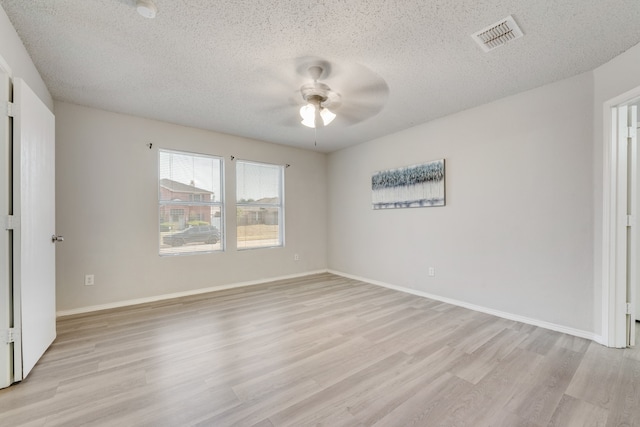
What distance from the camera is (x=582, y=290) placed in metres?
2.55

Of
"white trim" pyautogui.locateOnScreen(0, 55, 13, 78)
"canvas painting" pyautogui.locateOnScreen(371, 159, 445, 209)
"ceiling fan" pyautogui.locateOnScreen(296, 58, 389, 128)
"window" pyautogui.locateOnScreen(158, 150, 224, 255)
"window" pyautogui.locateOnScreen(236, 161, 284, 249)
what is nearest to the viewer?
"white trim" pyautogui.locateOnScreen(0, 55, 13, 78)

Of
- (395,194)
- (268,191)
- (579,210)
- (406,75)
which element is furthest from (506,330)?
(268,191)

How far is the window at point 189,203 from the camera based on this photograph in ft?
12.8

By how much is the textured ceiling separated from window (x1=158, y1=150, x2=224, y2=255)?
905mm

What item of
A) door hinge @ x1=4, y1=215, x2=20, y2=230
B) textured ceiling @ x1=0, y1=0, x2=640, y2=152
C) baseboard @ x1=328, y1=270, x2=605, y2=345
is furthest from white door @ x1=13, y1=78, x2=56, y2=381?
baseboard @ x1=328, y1=270, x2=605, y2=345

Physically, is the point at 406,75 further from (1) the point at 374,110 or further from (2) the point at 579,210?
(2) the point at 579,210

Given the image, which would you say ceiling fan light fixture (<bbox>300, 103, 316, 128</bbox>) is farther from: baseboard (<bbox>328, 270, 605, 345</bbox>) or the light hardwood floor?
baseboard (<bbox>328, 270, 605, 345</bbox>)

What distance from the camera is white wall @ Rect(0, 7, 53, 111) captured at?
5.87 feet

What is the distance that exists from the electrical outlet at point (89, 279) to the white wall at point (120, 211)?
0.14ft

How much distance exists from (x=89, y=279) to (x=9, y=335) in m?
1.68

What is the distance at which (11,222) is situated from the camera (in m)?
1.82

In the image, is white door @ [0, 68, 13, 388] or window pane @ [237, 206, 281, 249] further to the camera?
window pane @ [237, 206, 281, 249]

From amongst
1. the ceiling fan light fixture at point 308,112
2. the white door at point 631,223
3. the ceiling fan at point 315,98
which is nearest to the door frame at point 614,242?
the white door at point 631,223

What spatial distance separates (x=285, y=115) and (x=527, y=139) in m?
2.81
